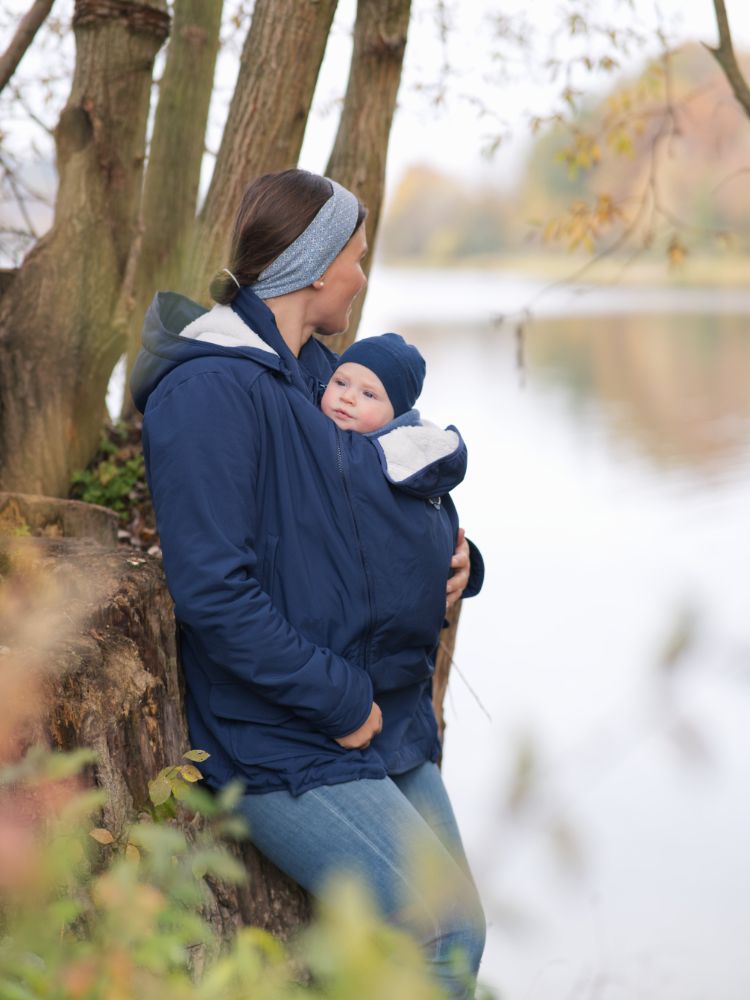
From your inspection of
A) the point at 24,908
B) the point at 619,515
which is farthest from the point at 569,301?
the point at 619,515

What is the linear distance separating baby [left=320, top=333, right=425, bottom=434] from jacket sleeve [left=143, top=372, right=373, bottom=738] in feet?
0.92

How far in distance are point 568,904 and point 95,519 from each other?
9.37ft

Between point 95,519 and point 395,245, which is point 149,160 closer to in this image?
point 95,519

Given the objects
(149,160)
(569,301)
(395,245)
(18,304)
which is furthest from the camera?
(395,245)

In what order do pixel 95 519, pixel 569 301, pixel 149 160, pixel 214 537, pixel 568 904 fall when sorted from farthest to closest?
pixel 149 160, pixel 569 301, pixel 95 519, pixel 214 537, pixel 568 904

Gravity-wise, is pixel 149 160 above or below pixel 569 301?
above

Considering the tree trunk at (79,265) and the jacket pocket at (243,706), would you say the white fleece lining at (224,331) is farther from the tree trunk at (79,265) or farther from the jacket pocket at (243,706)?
Answer: the tree trunk at (79,265)

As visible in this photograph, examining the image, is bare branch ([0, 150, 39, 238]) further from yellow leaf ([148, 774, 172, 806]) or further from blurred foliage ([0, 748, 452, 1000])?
blurred foliage ([0, 748, 452, 1000])

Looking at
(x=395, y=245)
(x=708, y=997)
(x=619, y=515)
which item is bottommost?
(x=708, y=997)

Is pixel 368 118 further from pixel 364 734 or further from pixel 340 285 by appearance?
pixel 364 734

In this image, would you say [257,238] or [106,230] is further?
[106,230]

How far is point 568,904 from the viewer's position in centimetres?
70

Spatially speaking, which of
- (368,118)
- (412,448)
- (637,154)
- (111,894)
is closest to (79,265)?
(368,118)

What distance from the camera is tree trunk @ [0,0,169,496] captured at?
3926 millimetres
